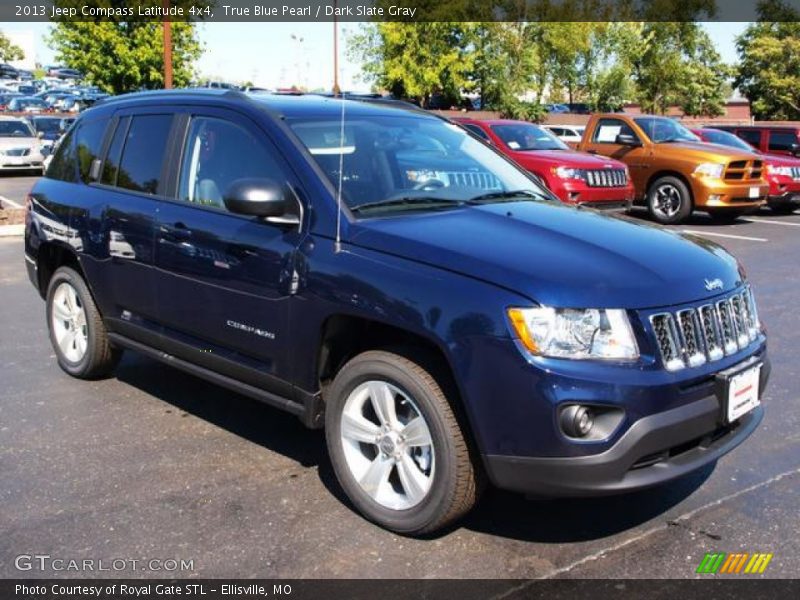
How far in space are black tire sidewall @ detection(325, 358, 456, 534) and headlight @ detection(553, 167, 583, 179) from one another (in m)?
9.49

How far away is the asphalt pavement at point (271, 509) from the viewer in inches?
130

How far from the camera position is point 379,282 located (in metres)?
3.37

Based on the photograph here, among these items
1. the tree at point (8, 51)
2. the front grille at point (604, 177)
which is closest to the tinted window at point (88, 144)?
the front grille at point (604, 177)

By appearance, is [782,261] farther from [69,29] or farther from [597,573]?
[69,29]

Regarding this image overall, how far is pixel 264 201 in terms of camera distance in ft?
12.1

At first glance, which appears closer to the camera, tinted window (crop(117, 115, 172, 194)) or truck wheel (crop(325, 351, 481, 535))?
truck wheel (crop(325, 351, 481, 535))

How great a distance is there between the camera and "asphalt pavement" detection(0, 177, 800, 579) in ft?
10.8

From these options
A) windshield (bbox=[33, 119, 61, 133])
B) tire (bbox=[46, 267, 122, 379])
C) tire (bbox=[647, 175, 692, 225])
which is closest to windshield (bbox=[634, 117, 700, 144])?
tire (bbox=[647, 175, 692, 225])

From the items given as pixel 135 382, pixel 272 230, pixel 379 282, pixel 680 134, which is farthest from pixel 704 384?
pixel 680 134

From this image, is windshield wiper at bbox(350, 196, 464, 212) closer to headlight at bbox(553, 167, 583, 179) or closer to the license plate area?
the license plate area

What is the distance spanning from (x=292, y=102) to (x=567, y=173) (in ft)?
28.5

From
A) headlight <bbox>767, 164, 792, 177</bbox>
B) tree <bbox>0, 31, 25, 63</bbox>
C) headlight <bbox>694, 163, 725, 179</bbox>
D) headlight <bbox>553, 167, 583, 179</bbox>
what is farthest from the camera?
tree <bbox>0, 31, 25, 63</bbox>

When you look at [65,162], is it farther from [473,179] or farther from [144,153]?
[473,179]

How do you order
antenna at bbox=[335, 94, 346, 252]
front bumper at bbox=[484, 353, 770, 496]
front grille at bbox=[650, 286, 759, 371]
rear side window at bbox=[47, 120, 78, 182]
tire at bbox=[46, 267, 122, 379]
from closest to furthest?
front bumper at bbox=[484, 353, 770, 496] < front grille at bbox=[650, 286, 759, 371] < antenna at bbox=[335, 94, 346, 252] < tire at bbox=[46, 267, 122, 379] < rear side window at bbox=[47, 120, 78, 182]
